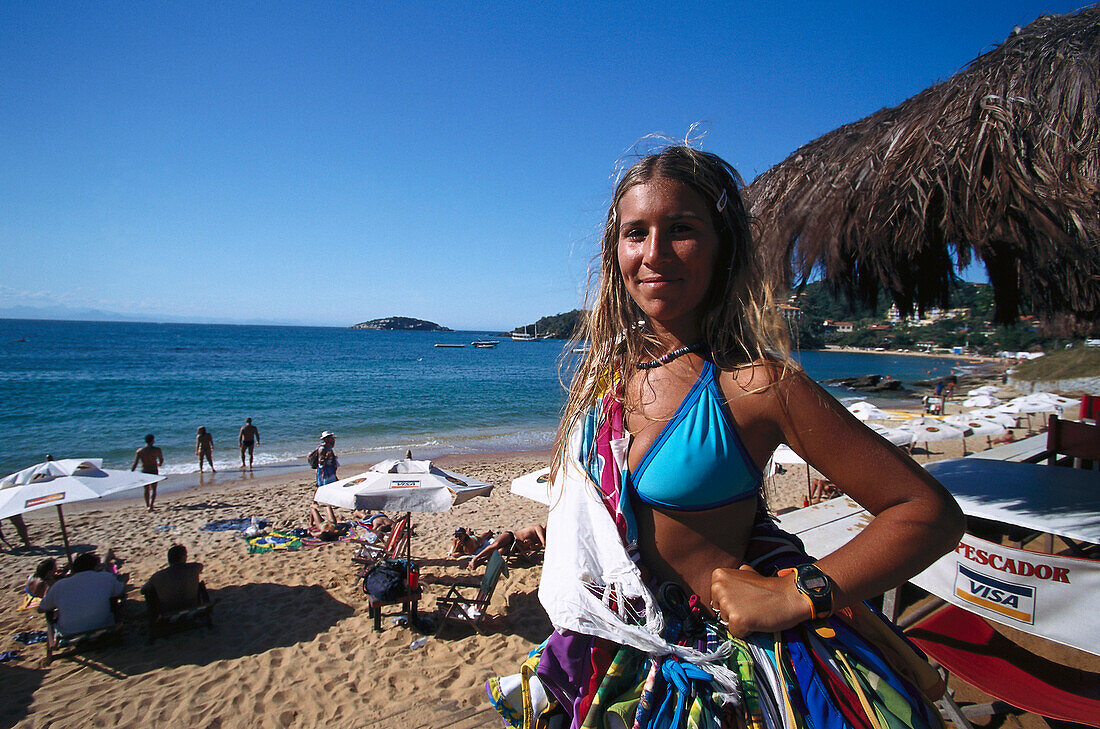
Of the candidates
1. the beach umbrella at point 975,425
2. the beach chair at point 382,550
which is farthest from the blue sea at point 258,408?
the beach umbrella at point 975,425

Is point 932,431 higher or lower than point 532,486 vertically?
lower

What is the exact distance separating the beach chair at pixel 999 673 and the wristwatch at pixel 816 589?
268 cm

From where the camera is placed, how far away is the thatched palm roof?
8.89 feet

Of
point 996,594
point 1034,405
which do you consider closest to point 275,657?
point 996,594

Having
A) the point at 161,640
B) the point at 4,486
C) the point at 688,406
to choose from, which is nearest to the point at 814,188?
the point at 688,406

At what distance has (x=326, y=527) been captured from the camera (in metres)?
9.48

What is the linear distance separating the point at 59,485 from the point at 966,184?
9.75 m

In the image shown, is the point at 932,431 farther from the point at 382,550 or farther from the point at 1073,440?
the point at 382,550

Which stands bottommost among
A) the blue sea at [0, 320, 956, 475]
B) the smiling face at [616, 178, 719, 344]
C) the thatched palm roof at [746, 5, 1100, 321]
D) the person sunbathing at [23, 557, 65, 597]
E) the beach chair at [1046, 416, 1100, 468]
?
the blue sea at [0, 320, 956, 475]

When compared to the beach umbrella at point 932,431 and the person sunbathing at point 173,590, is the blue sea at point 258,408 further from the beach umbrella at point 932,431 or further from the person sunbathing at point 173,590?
the beach umbrella at point 932,431

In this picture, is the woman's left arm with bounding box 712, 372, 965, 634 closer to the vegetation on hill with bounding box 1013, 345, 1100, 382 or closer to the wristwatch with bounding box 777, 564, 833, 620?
the wristwatch with bounding box 777, 564, 833, 620

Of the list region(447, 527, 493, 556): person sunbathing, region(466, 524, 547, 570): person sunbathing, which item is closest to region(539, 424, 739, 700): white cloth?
region(466, 524, 547, 570): person sunbathing

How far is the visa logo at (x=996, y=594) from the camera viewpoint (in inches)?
96.7

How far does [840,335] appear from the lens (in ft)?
363
